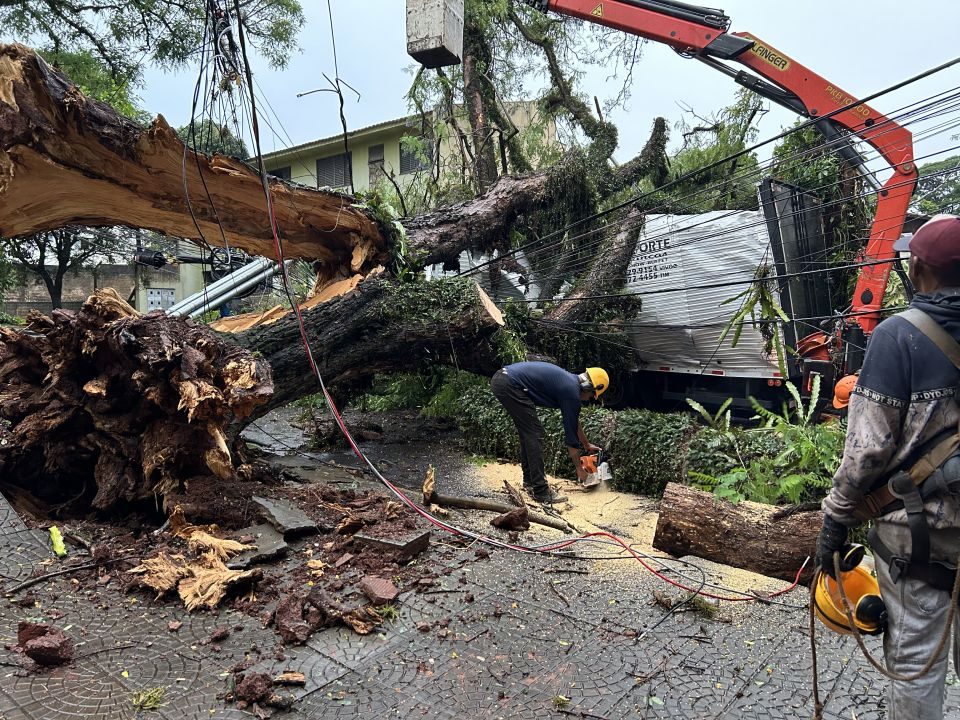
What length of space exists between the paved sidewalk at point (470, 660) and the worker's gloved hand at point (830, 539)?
95 centimetres

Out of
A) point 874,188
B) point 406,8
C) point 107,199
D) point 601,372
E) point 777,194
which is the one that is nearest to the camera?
point 406,8

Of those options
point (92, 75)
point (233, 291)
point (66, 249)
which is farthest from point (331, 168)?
point (233, 291)

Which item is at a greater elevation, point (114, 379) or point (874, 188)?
point (874, 188)

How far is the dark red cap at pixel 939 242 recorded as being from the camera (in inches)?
73.5

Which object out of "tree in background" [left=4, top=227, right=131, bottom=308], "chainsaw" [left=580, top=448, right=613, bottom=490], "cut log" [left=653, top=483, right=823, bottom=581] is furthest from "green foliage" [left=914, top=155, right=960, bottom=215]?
"tree in background" [left=4, top=227, right=131, bottom=308]

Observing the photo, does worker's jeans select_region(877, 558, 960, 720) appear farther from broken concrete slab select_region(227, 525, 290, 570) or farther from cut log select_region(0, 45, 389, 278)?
cut log select_region(0, 45, 389, 278)

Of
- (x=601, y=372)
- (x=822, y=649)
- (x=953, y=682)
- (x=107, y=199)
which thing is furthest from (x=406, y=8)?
(x=953, y=682)

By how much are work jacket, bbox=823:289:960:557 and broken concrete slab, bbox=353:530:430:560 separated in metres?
2.73

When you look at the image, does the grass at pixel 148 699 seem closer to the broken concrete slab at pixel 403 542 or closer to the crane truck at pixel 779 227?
the broken concrete slab at pixel 403 542

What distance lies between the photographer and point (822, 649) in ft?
10.2

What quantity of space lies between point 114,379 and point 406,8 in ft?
11.4

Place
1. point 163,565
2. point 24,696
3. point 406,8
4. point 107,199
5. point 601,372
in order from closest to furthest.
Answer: point 24,696 → point 163,565 → point 406,8 → point 107,199 → point 601,372

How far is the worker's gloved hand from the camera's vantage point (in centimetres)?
207

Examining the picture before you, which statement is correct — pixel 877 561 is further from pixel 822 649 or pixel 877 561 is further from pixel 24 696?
pixel 24 696
